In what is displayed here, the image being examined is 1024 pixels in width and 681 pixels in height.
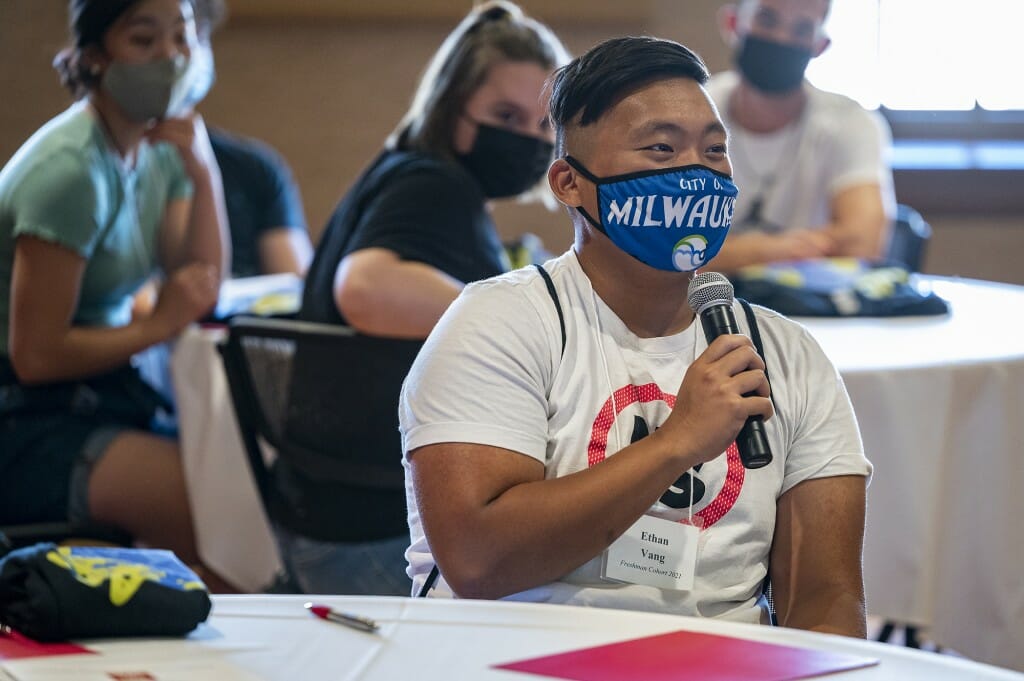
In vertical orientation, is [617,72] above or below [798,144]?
below

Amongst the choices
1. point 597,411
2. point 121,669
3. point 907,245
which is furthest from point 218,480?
point 907,245

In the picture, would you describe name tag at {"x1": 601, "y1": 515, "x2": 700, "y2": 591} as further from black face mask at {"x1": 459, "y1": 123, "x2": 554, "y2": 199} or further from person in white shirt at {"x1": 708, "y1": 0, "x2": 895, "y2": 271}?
person in white shirt at {"x1": 708, "y1": 0, "x2": 895, "y2": 271}

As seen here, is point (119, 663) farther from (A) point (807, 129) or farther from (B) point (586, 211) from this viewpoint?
(A) point (807, 129)

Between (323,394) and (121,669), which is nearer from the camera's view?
(121,669)

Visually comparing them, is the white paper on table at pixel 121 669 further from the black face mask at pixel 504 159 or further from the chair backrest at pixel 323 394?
the black face mask at pixel 504 159

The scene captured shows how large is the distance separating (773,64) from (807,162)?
295mm

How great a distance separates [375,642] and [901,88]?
513cm

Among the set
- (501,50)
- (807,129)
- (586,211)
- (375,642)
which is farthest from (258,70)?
(375,642)

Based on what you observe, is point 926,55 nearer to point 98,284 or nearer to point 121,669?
point 98,284

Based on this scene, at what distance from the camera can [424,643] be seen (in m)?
1.10

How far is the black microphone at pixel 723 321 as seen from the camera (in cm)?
126

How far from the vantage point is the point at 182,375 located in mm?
2697

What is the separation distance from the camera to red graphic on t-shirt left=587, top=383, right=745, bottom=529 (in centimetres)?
143

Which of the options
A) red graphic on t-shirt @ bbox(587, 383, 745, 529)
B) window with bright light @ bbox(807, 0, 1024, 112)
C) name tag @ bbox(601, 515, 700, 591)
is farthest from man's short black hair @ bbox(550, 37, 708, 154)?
window with bright light @ bbox(807, 0, 1024, 112)
